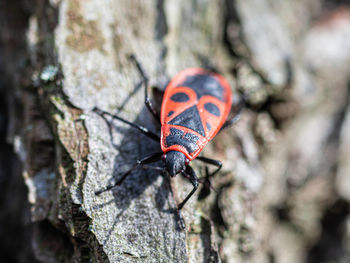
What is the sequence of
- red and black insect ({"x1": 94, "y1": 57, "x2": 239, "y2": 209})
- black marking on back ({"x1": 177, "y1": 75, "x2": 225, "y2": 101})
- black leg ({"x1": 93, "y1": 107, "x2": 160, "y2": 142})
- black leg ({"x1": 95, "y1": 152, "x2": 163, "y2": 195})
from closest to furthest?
1. black leg ({"x1": 95, "y1": 152, "x2": 163, "y2": 195})
2. red and black insect ({"x1": 94, "y1": 57, "x2": 239, "y2": 209})
3. black leg ({"x1": 93, "y1": 107, "x2": 160, "y2": 142})
4. black marking on back ({"x1": 177, "y1": 75, "x2": 225, "y2": 101})

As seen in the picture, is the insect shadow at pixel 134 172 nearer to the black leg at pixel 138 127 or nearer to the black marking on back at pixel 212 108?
the black leg at pixel 138 127

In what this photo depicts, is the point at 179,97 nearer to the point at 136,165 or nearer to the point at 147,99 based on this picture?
the point at 147,99

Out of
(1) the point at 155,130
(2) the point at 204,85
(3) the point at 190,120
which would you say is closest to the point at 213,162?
(3) the point at 190,120

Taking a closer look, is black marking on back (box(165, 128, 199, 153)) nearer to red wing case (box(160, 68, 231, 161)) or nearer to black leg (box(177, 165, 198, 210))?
red wing case (box(160, 68, 231, 161))

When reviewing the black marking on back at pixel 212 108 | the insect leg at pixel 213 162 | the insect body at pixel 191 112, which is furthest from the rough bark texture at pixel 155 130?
the black marking on back at pixel 212 108

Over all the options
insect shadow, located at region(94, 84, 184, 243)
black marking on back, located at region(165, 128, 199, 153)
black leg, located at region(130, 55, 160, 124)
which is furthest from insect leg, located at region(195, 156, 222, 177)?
black leg, located at region(130, 55, 160, 124)

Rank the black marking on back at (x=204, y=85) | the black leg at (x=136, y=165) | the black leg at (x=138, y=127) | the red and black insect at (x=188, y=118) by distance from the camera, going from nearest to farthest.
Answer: the black leg at (x=136, y=165) → the red and black insect at (x=188, y=118) → the black leg at (x=138, y=127) → the black marking on back at (x=204, y=85)

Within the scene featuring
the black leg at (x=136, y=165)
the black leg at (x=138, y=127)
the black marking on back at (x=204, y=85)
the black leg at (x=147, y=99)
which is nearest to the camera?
the black leg at (x=136, y=165)
